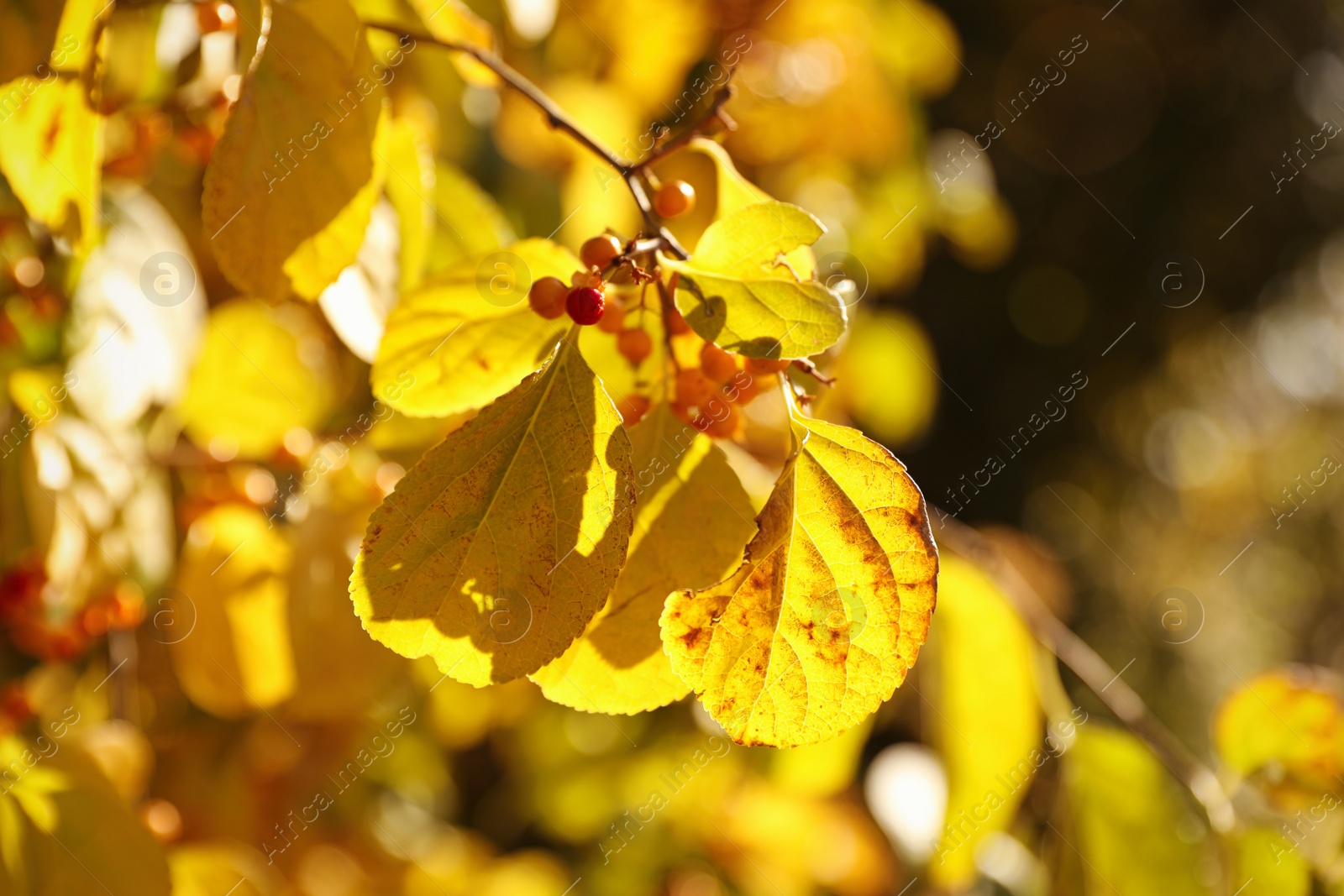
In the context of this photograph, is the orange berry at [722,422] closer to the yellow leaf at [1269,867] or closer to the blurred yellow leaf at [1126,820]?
the blurred yellow leaf at [1126,820]

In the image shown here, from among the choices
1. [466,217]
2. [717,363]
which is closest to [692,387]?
[717,363]

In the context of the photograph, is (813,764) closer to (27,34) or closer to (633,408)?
(633,408)

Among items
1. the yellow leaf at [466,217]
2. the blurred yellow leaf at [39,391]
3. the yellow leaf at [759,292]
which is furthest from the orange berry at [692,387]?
the blurred yellow leaf at [39,391]

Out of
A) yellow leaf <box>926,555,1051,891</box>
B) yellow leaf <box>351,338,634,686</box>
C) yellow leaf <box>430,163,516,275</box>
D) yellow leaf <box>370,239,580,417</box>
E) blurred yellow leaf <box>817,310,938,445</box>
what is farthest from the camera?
blurred yellow leaf <box>817,310,938,445</box>

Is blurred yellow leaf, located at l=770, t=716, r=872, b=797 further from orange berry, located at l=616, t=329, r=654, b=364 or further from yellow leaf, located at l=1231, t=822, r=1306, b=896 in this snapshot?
orange berry, located at l=616, t=329, r=654, b=364

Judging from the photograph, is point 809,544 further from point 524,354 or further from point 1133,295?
point 1133,295

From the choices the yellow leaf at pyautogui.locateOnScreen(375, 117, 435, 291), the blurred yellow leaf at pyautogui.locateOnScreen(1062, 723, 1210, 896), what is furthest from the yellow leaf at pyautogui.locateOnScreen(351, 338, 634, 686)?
the blurred yellow leaf at pyautogui.locateOnScreen(1062, 723, 1210, 896)
